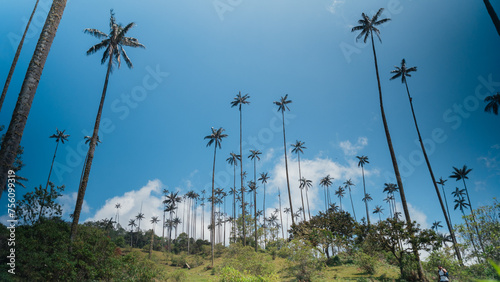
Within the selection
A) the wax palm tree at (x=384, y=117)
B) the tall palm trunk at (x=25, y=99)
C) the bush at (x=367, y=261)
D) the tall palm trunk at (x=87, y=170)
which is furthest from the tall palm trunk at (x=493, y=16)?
the tall palm trunk at (x=87, y=170)

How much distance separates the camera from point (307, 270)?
19109mm

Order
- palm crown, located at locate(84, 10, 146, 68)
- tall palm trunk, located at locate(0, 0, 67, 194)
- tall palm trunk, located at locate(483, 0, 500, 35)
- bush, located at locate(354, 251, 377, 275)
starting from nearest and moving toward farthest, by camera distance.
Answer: tall palm trunk, located at locate(0, 0, 67, 194) < tall palm trunk, located at locate(483, 0, 500, 35) < palm crown, located at locate(84, 10, 146, 68) < bush, located at locate(354, 251, 377, 275)

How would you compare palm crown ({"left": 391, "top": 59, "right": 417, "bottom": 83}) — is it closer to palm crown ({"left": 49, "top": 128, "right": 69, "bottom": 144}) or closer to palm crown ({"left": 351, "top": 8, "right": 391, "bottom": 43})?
palm crown ({"left": 351, "top": 8, "right": 391, "bottom": 43})

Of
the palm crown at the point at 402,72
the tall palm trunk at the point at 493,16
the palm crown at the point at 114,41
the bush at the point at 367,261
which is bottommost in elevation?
the bush at the point at 367,261

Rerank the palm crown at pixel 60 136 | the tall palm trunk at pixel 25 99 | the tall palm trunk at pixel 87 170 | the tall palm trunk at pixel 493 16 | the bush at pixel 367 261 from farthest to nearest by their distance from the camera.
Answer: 1. the palm crown at pixel 60 136
2. the bush at pixel 367 261
3. the tall palm trunk at pixel 87 170
4. the tall palm trunk at pixel 493 16
5. the tall palm trunk at pixel 25 99

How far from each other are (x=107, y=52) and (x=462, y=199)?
306ft

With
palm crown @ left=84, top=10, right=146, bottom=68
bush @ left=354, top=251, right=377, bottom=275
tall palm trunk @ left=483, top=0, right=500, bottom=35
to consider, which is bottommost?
bush @ left=354, top=251, right=377, bottom=275

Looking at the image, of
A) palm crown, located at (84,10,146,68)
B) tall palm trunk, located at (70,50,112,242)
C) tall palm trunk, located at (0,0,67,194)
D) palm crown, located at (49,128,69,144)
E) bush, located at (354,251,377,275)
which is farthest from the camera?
palm crown, located at (49,128,69,144)

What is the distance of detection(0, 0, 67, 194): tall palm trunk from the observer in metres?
3.57

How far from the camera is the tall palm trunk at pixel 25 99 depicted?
140 inches

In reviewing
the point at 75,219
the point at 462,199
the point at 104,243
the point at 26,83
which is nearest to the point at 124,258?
the point at 104,243

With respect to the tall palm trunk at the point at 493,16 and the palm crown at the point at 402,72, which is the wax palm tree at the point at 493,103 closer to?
the palm crown at the point at 402,72

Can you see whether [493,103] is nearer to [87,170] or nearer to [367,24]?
[367,24]

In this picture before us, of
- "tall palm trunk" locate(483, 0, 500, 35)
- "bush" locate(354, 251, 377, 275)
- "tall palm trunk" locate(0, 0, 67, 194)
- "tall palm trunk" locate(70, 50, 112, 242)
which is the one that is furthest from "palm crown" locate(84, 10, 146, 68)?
"bush" locate(354, 251, 377, 275)
